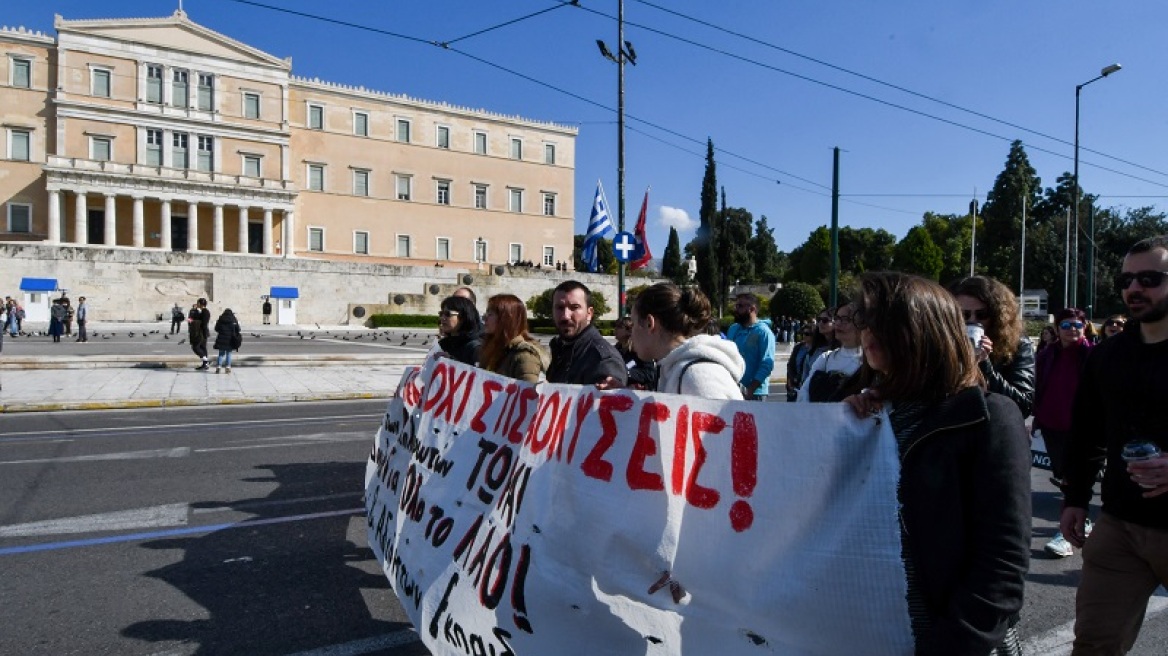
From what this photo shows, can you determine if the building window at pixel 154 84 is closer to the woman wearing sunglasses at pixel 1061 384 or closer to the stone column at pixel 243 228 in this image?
the stone column at pixel 243 228

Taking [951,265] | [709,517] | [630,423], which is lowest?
[709,517]

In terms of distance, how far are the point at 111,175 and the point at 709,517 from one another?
2315 inches

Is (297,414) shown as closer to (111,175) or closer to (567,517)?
(567,517)

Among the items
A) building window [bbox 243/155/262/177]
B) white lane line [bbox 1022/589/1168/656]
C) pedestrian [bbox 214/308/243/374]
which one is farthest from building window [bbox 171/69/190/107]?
white lane line [bbox 1022/589/1168/656]

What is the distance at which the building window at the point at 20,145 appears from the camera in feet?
165

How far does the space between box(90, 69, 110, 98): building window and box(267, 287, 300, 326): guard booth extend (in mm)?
19094

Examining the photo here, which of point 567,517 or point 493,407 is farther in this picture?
point 493,407

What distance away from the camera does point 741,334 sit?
791 cm

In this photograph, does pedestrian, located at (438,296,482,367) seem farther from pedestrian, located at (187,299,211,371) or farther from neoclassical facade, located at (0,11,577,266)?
neoclassical facade, located at (0,11,577,266)

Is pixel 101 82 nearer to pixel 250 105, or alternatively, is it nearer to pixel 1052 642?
pixel 250 105

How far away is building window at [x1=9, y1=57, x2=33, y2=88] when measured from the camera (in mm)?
50188

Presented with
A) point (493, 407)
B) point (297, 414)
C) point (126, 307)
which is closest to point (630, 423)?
point (493, 407)

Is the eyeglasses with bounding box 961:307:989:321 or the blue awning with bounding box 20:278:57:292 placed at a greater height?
the blue awning with bounding box 20:278:57:292

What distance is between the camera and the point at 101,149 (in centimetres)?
5188
